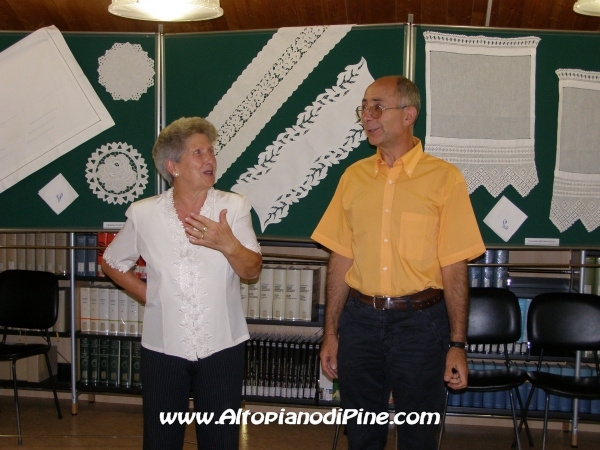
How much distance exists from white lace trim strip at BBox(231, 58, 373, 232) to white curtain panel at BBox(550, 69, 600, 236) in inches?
43.6

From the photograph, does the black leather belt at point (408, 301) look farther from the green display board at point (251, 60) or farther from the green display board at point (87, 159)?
the green display board at point (87, 159)

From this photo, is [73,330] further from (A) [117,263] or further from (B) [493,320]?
(B) [493,320]

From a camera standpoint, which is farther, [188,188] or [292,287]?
[292,287]

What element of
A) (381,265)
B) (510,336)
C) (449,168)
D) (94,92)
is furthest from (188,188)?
(510,336)

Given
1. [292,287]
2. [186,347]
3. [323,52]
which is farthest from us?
[292,287]

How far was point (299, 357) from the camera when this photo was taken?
4422 millimetres

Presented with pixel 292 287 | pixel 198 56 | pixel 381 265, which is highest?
pixel 198 56

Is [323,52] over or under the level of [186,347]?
over

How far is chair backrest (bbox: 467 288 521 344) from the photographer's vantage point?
3980 millimetres

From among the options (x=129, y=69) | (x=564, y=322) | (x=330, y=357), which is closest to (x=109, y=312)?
(x=129, y=69)

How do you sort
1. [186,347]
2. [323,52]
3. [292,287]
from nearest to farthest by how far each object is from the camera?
1. [186,347]
2. [323,52]
3. [292,287]

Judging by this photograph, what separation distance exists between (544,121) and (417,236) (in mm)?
1661

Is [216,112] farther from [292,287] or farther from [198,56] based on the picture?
[292,287]

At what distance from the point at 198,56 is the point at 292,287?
1.57 metres
